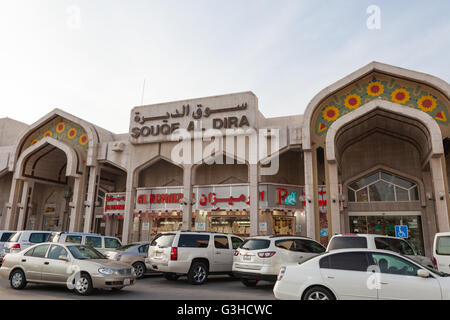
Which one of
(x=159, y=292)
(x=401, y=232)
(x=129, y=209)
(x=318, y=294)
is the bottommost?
(x=159, y=292)

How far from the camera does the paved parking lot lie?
28.7 feet

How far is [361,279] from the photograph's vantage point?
6473 mm

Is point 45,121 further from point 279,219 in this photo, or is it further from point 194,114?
point 279,219

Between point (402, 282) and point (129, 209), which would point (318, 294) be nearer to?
point (402, 282)

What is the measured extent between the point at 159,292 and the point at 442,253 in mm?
8375

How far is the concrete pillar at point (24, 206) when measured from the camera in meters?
25.5

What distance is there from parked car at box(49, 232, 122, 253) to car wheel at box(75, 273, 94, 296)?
4.90 meters

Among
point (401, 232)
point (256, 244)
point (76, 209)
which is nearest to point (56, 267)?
point (256, 244)

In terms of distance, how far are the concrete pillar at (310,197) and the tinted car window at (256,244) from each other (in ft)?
27.5

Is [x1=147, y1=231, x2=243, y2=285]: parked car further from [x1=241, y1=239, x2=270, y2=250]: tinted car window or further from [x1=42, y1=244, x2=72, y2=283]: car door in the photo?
[x1=42, y1=244, x2=72, y2=283]: car door

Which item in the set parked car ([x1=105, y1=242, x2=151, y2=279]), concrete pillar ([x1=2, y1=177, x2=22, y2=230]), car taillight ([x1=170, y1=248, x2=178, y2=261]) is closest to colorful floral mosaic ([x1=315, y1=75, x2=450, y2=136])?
car taillight ([x1=170, y1=248, x2=178, y2=261])
